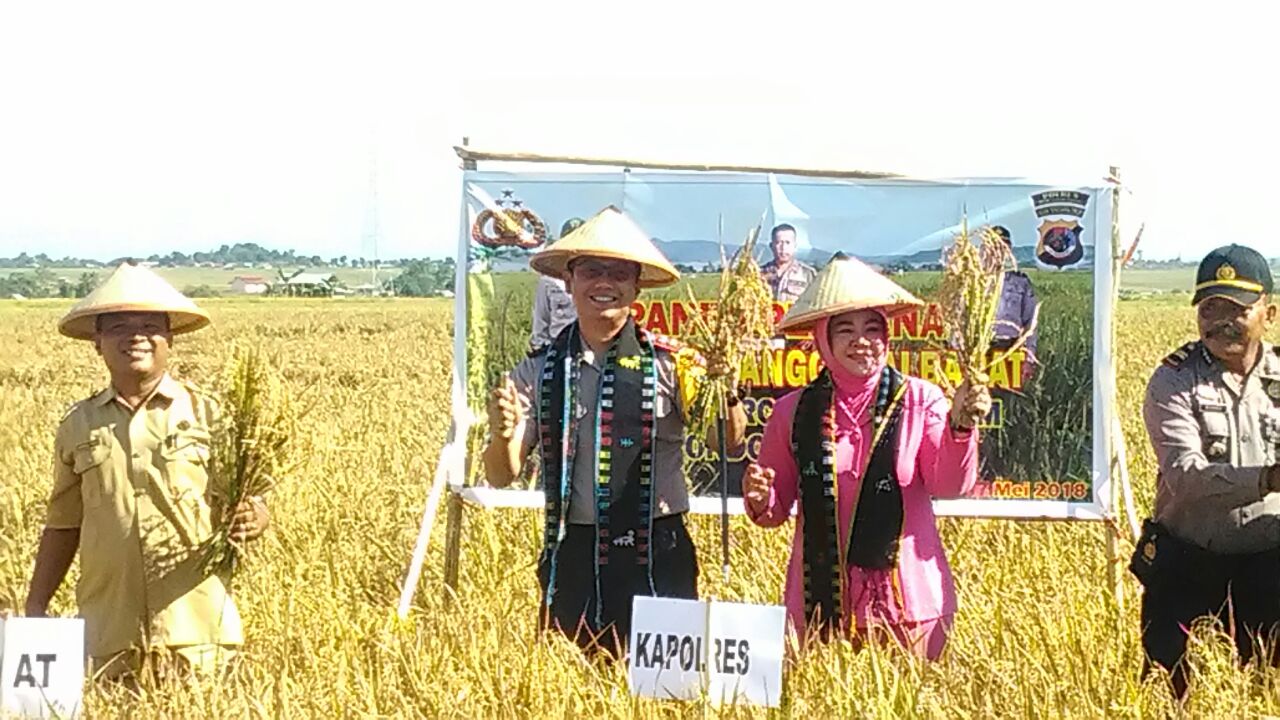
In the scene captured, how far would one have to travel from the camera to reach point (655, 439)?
14.5ft

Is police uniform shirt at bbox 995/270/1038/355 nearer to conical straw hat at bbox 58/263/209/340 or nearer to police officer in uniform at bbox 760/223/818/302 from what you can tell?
police officer in uniform at bbox 760/223/818/302

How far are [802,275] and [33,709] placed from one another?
3.41 meters

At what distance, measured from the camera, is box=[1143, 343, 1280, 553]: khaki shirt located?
4121 millimetres

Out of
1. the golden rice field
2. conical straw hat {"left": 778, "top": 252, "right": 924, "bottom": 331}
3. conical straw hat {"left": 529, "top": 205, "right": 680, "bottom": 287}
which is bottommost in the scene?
the golden rice field

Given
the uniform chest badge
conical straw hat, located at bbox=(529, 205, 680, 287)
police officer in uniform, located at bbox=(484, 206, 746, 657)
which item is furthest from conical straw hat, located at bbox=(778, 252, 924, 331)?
the uniform chest badge

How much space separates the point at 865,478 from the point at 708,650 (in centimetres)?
73

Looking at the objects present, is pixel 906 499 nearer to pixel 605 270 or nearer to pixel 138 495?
pixel 605 270

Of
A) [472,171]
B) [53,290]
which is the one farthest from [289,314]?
[472,171]

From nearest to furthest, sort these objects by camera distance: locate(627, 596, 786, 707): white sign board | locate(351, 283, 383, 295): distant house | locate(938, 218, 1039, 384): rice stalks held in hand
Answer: locate(627, 596, 786, 707): white sign board, locate(938, 218, 1039, 384): rice stalks held in hand, locate(351, 283, 383, 295): distant house

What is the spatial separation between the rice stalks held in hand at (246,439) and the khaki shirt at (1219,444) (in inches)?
102

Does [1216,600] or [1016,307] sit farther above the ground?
[1016,307]

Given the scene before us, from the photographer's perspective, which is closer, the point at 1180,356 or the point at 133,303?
the point at 133,303

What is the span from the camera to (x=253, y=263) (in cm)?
9144

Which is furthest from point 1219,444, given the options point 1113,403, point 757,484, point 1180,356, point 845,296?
point 1113,403
